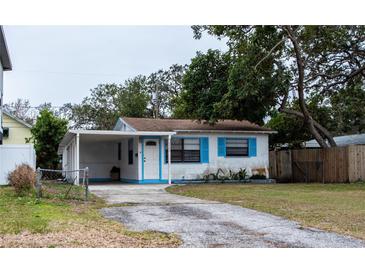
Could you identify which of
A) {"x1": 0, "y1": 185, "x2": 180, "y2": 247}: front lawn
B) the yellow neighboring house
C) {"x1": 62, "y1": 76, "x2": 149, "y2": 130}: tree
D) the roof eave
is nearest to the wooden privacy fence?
{"x1": 0, "y1": 185, "x2": 180, "y2": 247}: front lawn

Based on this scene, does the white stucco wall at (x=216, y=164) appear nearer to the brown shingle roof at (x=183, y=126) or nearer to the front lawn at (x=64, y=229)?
the brown shingle roof at (x=183, y=126)

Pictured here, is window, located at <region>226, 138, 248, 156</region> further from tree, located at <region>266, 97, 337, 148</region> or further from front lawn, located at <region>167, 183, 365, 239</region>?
front lawn, located at <region>167, 183, 365, 239</region>

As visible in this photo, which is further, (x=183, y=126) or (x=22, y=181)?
(x=183, y=126)

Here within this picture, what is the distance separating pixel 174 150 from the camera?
68.3 ft

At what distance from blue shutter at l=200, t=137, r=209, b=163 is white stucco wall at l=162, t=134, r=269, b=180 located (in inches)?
6.1

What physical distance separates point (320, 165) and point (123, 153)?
950 cm

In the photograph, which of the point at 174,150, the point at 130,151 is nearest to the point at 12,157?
the point at 130,151

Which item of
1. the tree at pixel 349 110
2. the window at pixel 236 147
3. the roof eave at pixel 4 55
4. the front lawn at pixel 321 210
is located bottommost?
the front lawn at pixel 321 210

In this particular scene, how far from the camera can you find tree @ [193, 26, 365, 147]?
20172mm

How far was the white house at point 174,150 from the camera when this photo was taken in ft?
65.7

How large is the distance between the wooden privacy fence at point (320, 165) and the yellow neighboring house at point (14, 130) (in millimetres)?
19271

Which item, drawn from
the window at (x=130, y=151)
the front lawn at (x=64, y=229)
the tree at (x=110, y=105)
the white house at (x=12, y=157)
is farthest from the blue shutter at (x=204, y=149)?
the tree at (x=110, y=105)

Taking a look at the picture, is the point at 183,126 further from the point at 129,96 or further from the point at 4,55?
the point at 129,96
